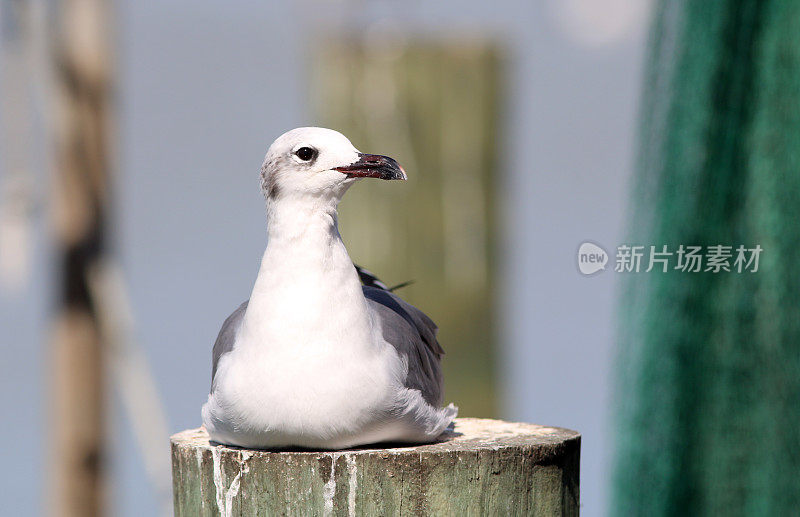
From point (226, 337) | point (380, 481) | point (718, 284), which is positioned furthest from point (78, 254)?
point (380, 481)

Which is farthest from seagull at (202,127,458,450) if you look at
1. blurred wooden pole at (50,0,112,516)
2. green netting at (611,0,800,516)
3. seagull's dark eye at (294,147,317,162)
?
blurred wooden pole at (50,0,112,516)

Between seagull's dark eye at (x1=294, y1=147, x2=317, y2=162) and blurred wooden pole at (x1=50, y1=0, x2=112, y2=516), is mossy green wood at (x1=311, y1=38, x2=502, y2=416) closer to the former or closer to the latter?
blurred wooden pole at (x1=50, y1=0, x2=112, y2=516)

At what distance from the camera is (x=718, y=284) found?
3852mm

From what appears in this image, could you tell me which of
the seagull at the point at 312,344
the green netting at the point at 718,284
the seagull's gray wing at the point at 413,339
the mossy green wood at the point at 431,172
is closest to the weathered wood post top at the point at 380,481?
the seagull at the point at 312,344

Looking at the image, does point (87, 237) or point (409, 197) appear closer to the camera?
point (409, 197)

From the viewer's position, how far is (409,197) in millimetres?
4727

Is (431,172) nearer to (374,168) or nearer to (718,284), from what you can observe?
(718,284)

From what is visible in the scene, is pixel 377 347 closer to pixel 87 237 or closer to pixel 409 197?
pixel 409 197

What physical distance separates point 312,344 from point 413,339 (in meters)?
0.41

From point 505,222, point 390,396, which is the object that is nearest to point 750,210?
point 505,222

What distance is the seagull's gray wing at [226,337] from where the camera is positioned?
112 inches

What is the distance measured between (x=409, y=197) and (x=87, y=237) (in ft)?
5.75

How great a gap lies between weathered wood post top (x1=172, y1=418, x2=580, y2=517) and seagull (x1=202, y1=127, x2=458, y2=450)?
0.07 metres

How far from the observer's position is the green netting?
3.78 m
